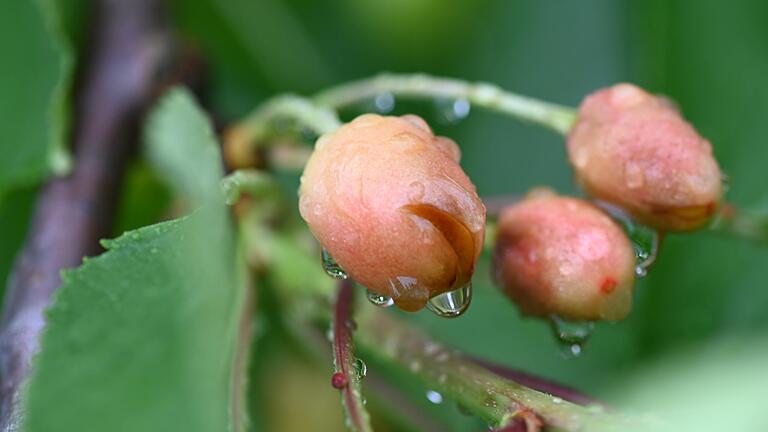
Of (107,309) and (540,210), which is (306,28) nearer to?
(540,210)

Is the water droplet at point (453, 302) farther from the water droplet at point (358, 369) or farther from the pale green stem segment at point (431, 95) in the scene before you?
the pale green stem segment at point (431, 95)

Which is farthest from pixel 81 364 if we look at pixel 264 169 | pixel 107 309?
pixel 264 169

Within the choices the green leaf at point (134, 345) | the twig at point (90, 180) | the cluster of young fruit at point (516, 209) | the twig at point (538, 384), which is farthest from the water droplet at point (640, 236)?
the twig at point (90, 180)

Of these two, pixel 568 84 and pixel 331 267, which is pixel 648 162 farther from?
pixel 568 84

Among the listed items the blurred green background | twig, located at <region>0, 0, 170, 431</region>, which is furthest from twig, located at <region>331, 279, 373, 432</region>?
the blurred green background

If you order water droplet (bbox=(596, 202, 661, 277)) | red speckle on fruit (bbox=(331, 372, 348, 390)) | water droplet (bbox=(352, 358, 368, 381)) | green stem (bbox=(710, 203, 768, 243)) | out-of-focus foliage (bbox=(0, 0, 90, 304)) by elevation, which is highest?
out-of-focus foliage (bbox=(0, 0, 90, 304))

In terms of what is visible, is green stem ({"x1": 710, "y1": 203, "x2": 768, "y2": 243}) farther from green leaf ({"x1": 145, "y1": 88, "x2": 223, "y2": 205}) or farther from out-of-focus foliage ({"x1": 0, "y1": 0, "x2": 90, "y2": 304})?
out-of-focus foliage ({"x1": 0, "y1": 0, "x2": 90, "y2": 304})
